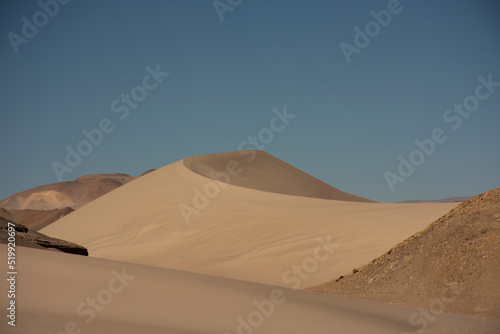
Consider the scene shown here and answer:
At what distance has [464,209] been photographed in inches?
458

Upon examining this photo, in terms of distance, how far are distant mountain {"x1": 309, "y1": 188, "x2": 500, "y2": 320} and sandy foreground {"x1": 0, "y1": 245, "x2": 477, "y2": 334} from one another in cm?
141

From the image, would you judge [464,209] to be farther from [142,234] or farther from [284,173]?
[284,173]

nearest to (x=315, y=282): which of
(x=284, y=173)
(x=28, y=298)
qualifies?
(x=28, y=298)

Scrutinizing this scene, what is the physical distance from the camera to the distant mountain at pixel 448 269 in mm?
8805

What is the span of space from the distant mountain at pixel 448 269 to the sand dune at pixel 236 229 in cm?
323

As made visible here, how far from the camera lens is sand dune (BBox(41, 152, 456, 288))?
1588 cm

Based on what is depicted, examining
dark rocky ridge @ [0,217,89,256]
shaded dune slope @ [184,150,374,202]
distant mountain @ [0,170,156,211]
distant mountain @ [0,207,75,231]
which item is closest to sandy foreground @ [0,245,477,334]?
dark rocky ridge @ [0,217,89,256]

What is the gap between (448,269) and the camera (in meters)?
9.76

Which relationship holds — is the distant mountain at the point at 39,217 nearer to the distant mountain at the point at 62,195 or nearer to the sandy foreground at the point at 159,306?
the distant mountain at the point at 62,195

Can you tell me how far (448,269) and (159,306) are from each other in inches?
246

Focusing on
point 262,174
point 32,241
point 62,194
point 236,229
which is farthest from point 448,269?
point 62,194

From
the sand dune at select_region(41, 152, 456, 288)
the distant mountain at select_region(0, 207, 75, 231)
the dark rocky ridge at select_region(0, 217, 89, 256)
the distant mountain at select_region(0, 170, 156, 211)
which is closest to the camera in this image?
the dark rocky ridge at select_region(0, 217, 89, 256)

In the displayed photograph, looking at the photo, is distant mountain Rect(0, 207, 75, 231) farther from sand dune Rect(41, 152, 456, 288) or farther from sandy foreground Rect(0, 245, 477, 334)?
sandy foreground Rect(0, 245, 477, 334)

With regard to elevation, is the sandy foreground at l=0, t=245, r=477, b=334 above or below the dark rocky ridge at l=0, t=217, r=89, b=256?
below
